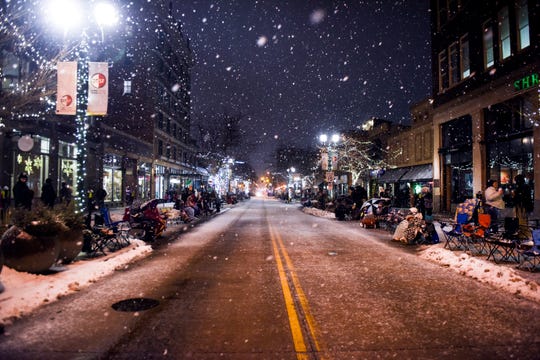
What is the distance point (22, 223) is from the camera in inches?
342

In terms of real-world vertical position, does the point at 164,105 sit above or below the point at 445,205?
above

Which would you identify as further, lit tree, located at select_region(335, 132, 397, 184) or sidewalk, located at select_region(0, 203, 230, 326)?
lit tree, located at select_region(335, 132, 397, 184)

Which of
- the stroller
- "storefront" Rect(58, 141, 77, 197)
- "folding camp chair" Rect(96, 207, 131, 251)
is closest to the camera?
"folding camp chair" Rect(96, 207, 131, 251)

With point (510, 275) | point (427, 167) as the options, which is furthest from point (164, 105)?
point (510, 275)

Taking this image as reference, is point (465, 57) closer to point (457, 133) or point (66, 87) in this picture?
point (457, 133)

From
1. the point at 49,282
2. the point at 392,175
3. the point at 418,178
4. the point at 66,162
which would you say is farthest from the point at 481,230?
the point at 392,175

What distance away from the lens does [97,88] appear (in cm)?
Answer: 1235

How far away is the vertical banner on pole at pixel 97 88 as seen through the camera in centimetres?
1226

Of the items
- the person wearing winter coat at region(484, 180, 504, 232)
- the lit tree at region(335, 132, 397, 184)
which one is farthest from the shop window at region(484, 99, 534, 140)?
the lit tree at region(335, 132, 397, 184)

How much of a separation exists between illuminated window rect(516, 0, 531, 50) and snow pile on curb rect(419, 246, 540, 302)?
14.2 meters

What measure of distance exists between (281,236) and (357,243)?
3.44 metres

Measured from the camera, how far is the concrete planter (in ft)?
→ 27.0

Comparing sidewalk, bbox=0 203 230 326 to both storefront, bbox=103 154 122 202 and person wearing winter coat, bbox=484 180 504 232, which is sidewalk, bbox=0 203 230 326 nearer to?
person wearing winter coat, bbox=484 180 504 232

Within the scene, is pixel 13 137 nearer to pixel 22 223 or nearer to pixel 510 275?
pixel 22 223
